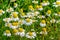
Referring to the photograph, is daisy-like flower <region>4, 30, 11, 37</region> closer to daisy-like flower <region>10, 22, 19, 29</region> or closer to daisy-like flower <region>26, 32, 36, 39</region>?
daisy-like flower <region>10, 22, 19, 29</region>

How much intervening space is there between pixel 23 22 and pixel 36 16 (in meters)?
0.50

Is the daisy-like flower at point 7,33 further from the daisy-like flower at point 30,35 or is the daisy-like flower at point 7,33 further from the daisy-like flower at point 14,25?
the daisy-like flower at point 30,35

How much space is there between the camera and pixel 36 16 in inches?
175

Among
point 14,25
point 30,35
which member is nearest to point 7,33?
point 14,25

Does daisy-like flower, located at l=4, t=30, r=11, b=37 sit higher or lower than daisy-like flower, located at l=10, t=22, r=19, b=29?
lower

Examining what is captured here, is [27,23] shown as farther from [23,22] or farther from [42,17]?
[42,17]

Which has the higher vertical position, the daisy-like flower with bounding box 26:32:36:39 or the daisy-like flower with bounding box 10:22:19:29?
the daisy-like flower with bounding box 10:22:19:29

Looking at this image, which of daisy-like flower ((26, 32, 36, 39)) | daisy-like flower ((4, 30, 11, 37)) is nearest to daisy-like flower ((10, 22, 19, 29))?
daisy-like flower ((4, 30, 11, 37))

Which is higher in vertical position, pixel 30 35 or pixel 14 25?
pixel 14 25

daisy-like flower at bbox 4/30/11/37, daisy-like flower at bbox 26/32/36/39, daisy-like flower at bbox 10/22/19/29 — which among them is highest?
daisy-like flower at bbox 10/22/19/29

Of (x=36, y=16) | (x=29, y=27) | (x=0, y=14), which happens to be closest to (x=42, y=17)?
(x=36, y=16)

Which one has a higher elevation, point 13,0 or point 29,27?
point 13,0

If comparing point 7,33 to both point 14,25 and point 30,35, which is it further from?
point 30,35

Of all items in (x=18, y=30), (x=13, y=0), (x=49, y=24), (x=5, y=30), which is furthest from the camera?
(x=13, y=0)
